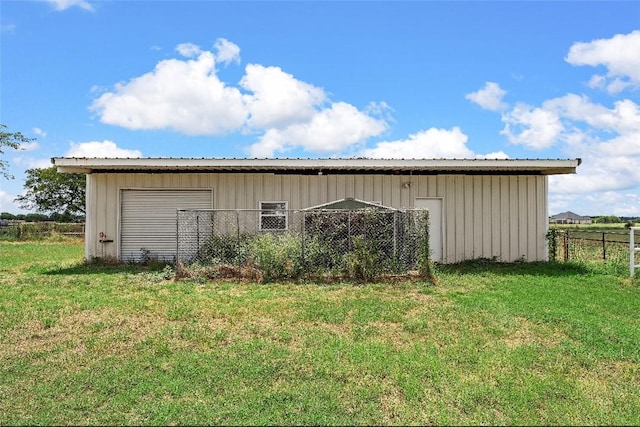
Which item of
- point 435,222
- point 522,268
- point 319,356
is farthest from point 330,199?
point 319,356

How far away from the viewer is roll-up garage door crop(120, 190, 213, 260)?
1229cm

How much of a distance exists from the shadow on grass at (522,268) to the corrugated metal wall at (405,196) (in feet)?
1.54

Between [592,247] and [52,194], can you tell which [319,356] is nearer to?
[592,247]

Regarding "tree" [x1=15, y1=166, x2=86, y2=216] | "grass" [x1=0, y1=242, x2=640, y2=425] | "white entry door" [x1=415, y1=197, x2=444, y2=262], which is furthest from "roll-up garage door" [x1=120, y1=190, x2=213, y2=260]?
"tree" [x1=15, y1=166, x2=86, y2=216]

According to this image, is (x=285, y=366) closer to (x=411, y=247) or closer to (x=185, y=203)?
(x=411, y=247)

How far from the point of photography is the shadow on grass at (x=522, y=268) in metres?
10.4

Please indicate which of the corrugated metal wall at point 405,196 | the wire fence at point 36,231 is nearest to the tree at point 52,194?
the wire fence at point 36,231

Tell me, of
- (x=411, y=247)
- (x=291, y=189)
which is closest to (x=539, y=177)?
(x=411, y=247)

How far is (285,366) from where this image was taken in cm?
427

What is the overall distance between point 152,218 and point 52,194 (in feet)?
94.5

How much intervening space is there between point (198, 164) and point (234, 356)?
283 inches

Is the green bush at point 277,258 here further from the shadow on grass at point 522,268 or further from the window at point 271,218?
the shadow on grass at point 522,268

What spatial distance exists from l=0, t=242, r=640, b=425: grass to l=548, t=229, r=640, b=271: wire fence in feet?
10.7

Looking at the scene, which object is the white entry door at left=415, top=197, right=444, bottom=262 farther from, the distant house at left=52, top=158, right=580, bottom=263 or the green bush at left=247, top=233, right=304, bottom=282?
the green bush at left=247, top=233, right=304, bottom=282
